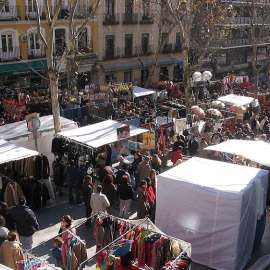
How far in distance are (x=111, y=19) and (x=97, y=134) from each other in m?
17.9

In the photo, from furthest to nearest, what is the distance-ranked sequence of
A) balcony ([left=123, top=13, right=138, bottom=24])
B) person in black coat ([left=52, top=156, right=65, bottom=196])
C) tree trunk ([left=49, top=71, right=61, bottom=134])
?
balcony ([left=123, top=13, right=138, bottom=24]) < tree trunk ([left=49, top=71, right=61, bottom=134]) < person in black coat ([left=52, top=156, right=65, bottom=196])

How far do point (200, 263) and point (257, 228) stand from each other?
61.3 inches

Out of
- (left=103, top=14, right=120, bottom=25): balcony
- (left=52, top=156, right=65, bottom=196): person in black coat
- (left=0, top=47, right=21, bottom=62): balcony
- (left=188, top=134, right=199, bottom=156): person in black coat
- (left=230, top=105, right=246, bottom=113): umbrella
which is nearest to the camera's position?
(left=52, top=156, right=65, bottom=196): person in black coat

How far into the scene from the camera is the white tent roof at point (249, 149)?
10.0 metres

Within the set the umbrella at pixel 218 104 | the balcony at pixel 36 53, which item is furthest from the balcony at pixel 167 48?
the umbrella at pixel 218 104

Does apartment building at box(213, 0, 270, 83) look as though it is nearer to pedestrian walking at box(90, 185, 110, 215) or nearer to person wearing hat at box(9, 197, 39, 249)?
pedestrian walking at box(90, 185, 110, 215)

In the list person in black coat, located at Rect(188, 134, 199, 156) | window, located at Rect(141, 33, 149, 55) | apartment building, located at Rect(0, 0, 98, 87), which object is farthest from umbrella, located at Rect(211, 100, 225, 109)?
window, located at Rect(141, 33, 149, 55)

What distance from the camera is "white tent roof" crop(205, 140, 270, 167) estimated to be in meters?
10.0

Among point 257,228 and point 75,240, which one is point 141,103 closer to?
point 257,228

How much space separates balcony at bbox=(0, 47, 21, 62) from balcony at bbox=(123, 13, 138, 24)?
8.94 metres

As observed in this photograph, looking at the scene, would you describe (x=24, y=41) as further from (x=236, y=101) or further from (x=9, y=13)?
(x=236, y=101)

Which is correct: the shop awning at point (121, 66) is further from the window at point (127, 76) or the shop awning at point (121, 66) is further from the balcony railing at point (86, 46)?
the balcony railing at point (86, 46)

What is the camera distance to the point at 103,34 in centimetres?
2855

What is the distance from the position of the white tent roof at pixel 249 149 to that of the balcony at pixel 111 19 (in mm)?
19362
